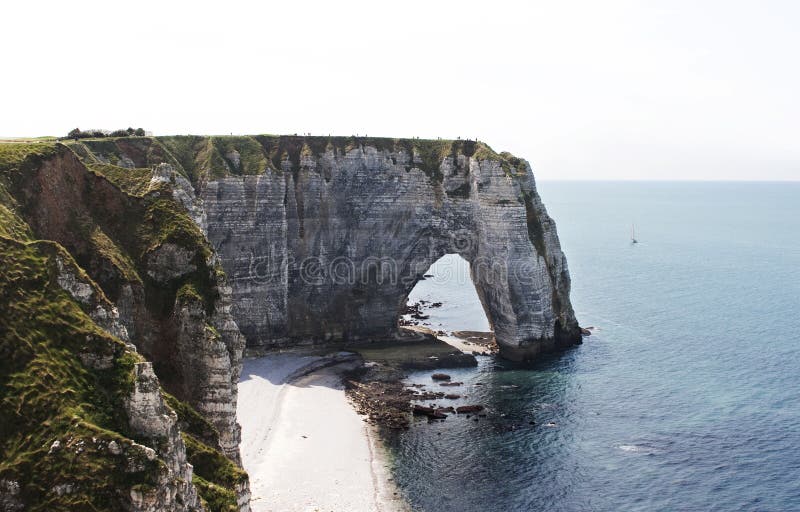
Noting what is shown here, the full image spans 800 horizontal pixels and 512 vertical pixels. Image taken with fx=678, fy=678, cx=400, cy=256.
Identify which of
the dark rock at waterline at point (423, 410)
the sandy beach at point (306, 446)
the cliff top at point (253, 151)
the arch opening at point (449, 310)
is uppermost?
the cliff top at point (253, 151)

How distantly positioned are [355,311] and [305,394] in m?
20.5

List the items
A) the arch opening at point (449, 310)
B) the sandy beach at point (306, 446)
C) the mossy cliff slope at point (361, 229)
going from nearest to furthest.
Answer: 1. the sandy beach at point (306, 446)
2. the mossy cliff slope at point (361, 229)
3. the arch opening at point (449, 310)

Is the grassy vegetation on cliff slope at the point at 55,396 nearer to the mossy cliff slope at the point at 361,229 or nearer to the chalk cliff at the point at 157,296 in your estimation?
the chalk cliff at the point at 157,296

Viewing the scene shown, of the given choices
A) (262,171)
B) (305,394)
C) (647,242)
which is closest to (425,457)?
(305,394)

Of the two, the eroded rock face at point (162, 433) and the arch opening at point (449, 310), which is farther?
the arch opening at point (449, 310)

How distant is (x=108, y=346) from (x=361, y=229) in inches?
2421

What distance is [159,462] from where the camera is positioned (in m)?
24.7

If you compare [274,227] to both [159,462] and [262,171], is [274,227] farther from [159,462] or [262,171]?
[159,462]

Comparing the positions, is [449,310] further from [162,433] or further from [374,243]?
[162,433]

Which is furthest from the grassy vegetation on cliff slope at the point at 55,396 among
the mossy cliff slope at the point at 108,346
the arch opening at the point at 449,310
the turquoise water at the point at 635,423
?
the arch opening at the point at 449,310

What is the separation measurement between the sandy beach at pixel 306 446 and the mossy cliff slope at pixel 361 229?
38.2ft

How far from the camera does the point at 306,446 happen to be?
2276 inches

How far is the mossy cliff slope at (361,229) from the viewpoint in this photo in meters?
80.9

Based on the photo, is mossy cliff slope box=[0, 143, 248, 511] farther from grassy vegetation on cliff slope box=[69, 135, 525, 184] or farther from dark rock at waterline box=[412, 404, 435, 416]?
grassy vegetation on cliff slope box=[69, 135, 525, 184]
